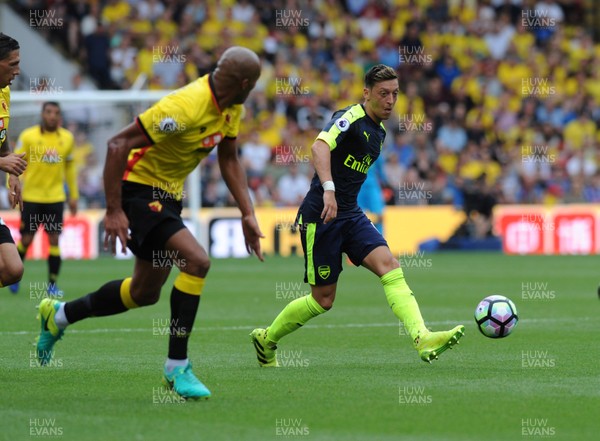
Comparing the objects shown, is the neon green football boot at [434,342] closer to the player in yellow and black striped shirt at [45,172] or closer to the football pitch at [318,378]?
the football pitch at [318,378]

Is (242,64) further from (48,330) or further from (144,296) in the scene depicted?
(48,330)

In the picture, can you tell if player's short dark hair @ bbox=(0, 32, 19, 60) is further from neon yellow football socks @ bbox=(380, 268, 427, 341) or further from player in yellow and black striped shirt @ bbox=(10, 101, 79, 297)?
player in yellow and black striped shirt @ bbox=(10, 101, 79, 297)

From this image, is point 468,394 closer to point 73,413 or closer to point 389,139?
point 73,413

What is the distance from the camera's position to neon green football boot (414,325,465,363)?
816 centimetres

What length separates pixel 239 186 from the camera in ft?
25.5

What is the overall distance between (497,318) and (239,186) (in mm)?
2712

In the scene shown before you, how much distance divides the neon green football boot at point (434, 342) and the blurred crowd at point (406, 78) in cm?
1733

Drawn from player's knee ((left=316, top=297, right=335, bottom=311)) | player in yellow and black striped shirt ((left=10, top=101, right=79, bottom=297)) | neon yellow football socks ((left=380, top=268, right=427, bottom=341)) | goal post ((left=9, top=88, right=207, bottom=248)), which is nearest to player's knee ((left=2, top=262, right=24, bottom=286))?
player's knee ((left=316, top=297, right=335, bottom=311))

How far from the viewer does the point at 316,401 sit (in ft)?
23.5

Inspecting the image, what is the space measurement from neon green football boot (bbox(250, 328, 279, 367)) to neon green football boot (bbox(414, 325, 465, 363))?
3.73 feet

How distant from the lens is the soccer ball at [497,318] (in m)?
9.48

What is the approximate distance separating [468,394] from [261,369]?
6.28ft

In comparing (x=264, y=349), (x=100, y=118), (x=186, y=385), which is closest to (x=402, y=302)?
(x=264, y=349)

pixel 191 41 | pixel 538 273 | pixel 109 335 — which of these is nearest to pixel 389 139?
pixel 191 41
